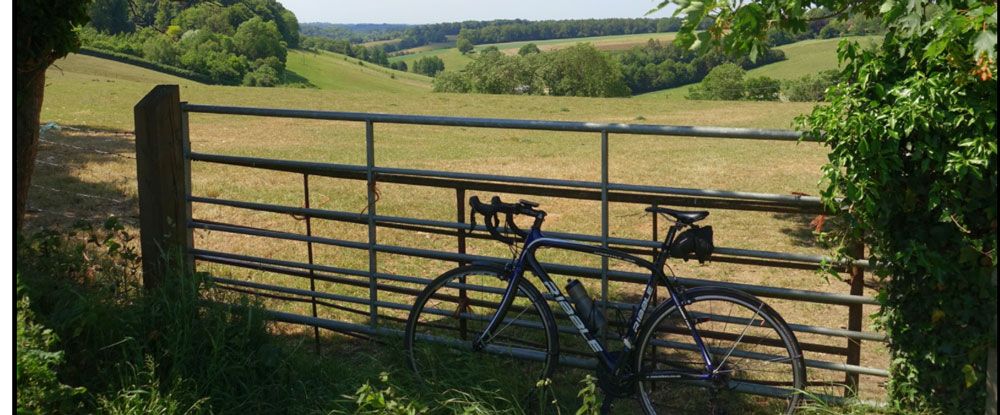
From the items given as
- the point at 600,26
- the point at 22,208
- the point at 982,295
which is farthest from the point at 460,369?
the point at 600,26

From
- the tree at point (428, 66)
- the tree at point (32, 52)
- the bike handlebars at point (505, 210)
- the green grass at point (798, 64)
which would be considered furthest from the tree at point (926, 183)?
the tree at point (428, 66)

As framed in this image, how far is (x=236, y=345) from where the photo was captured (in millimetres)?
4551

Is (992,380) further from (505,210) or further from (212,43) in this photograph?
(212,43)

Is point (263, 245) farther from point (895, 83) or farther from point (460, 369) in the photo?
point (895, 83)

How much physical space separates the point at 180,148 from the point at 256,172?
385 inches

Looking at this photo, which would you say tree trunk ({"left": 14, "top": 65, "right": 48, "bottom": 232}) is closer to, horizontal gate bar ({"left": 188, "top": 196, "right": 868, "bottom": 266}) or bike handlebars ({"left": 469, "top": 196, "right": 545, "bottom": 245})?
horizontal gate bar ({"left": 188, "top": 196, "right": 868, "bottom": 266})

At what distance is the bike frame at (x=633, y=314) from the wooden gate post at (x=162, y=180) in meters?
2.11

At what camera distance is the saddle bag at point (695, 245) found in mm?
4059

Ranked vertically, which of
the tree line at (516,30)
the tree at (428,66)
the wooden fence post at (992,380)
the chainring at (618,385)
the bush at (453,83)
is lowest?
the chainring at (618,385)

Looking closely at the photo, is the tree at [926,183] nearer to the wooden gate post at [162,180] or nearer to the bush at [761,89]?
the wooden gate post at [162,180]

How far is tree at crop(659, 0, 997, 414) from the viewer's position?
3.47 m

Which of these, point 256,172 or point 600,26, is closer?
point 256,172

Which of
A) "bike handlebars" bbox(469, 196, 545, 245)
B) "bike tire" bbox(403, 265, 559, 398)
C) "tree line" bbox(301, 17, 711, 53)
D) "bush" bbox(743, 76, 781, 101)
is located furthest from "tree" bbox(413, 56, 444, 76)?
"bike handlebars" bbox(469, 196, 545, 245)

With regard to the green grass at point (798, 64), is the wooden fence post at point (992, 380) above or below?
below
